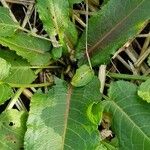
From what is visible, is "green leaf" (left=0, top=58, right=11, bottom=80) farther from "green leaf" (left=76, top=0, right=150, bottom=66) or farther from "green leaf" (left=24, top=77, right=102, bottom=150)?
"green leaf" (left=76, top=0, right=150, bottom=66)

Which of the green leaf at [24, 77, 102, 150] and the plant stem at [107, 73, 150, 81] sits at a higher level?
the plant stem at [107, 73, 150, 81]

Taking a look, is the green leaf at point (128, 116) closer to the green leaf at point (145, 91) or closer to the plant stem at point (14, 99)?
the green leaf at point (145, 91)

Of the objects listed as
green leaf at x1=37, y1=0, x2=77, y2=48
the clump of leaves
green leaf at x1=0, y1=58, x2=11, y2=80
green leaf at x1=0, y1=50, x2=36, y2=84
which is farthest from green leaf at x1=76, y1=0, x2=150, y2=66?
green leaf at x1=0, y1=58, x2=11, y2=80

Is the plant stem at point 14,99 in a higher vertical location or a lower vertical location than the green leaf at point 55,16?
lower

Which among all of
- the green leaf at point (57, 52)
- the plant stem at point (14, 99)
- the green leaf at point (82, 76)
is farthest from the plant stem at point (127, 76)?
the plant stem at point (14, 99)

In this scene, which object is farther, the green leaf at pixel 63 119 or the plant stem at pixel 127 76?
the plant stem at pixel 127 76

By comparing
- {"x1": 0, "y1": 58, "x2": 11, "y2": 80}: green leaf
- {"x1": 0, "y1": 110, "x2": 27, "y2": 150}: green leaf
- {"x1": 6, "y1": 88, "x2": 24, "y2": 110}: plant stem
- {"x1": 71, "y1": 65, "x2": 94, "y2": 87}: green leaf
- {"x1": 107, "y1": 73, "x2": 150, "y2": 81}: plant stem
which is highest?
{"x1": 107, "y1": 73, "x2": 150, "y2": 81}: plant stem

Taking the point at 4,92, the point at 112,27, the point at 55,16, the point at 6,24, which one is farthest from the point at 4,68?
the point at 112,27
